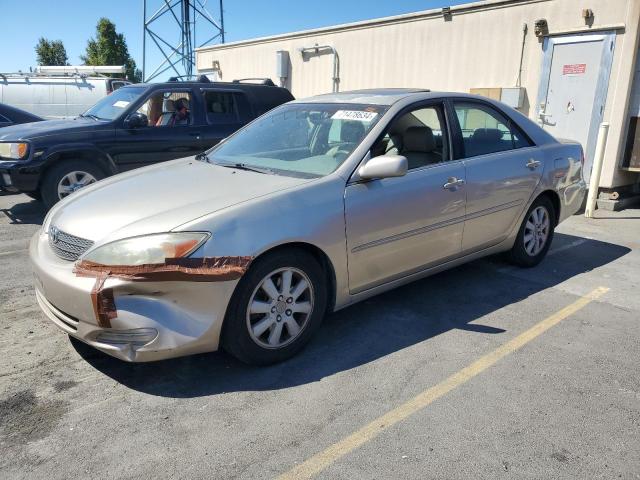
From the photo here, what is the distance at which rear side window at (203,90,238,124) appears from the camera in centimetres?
764

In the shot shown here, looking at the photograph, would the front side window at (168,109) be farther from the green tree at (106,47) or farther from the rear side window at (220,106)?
the green tree at (106,47)

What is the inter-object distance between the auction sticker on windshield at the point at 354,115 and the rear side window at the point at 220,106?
404cm

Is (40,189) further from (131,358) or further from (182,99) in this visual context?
(131,358)

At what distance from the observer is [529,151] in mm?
4828

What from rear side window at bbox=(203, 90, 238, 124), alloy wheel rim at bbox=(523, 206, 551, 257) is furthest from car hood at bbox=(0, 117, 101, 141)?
alloy wheel rim at bbox=(523, 206, 551, 257)

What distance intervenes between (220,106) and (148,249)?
542cm

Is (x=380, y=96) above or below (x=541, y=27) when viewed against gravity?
below

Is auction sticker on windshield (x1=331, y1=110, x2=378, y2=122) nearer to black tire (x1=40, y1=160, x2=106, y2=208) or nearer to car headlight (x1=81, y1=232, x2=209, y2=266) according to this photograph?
car headlight (x1=81, y1=232, x2=209, y2=266)

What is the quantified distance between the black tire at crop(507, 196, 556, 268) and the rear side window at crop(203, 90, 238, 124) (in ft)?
15.0

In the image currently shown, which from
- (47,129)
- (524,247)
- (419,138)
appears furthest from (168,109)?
(524,247)

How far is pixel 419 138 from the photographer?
4051mm

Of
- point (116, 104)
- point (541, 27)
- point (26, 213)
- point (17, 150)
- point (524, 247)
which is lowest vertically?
point (26, 213)

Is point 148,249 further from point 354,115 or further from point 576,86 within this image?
point 576,86

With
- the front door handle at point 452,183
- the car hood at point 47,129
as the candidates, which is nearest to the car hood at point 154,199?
the front door handle at point 452,183
